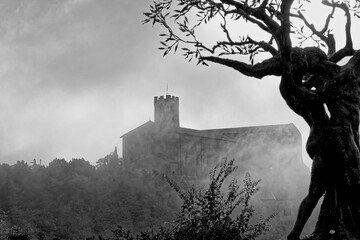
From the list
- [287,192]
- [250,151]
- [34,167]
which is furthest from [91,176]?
[250,151]

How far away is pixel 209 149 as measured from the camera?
8331cm

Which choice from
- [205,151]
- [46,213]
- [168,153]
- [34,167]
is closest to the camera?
[46,213]

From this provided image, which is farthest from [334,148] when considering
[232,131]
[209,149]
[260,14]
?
[232,131]

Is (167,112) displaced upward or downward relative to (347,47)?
upward

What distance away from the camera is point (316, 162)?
8508mm

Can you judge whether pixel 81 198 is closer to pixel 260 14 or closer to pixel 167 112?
pixel 167 112

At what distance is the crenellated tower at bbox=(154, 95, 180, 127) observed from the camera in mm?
80562

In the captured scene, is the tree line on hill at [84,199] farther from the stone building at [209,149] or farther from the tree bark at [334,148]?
the tree bark at [334,148]

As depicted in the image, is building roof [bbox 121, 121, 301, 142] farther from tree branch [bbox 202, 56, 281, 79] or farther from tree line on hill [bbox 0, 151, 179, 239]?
tree branch [bbox 202, 56, 281, 79]

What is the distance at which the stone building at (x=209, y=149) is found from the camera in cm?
7381

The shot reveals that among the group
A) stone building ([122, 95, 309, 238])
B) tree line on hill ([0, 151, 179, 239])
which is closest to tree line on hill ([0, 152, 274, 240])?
tree line on hill ([0, 151, 179, 239])

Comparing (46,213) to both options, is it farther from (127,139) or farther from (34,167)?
(127,139)

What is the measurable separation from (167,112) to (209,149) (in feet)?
30.8

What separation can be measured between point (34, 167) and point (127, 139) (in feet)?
102
